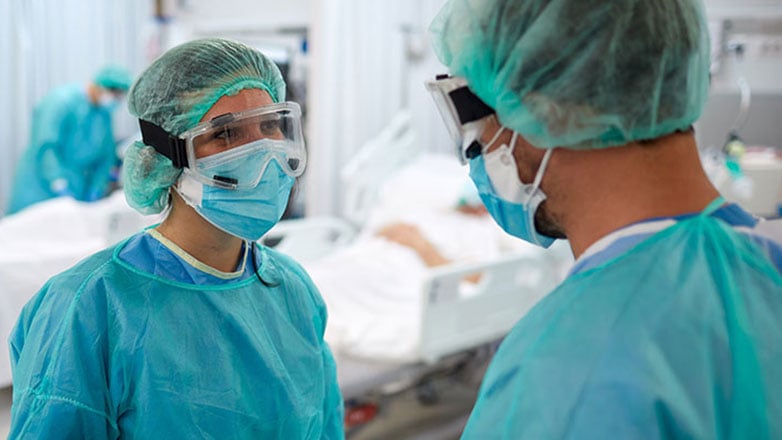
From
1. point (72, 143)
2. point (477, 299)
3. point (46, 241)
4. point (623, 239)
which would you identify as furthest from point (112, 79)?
point (623, 239)

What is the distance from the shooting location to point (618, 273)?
2.68 feet

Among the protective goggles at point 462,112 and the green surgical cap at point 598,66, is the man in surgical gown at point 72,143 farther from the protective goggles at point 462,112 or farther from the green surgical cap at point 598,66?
the green surgical cap at point 598,66

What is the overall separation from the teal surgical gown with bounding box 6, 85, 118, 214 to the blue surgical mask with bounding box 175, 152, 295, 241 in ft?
10.4

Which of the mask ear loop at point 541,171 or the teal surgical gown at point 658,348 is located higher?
the mask ear loop at point 541,171

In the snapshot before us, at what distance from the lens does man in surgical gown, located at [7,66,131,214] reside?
13.7 ft

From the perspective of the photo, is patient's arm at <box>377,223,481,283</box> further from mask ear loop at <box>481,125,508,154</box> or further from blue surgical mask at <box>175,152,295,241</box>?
mask ear loop at <box>481,125,508,154</box>

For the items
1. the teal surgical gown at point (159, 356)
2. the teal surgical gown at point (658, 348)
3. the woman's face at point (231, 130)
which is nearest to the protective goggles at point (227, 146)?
the woman's face at point (231, 130)

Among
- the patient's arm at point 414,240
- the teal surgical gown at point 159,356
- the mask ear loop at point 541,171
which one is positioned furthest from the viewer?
the patient's arm at point 414,240

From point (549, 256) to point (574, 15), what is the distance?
7.15ft

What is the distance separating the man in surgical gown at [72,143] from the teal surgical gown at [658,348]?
148 inches

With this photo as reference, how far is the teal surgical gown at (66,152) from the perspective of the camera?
Answer: 165 inches

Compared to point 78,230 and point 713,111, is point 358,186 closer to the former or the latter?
point 78,230

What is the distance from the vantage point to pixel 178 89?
1.20 meters

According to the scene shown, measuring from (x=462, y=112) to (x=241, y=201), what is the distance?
48cm
